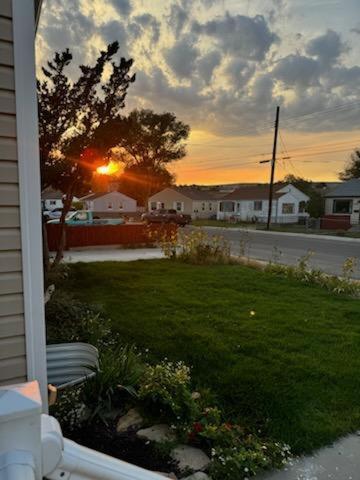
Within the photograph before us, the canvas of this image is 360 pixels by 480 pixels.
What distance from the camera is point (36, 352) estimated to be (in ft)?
5.76

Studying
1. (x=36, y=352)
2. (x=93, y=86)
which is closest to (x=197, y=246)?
(x=93, y=86)

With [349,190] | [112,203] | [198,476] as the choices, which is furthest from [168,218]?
[198,476]

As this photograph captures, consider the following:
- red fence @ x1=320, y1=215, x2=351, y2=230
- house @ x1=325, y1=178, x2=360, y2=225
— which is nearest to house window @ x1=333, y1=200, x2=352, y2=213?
house @ x1=325, y1=178, x2=360, y2=225

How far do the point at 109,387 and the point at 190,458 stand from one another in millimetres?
806

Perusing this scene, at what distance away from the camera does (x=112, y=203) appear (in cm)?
5203

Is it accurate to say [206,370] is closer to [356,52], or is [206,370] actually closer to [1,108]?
[1,108]

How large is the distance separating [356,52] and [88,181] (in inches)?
234

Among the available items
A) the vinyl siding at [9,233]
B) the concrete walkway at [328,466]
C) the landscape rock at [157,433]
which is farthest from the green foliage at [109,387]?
the concrete walkway at [328,466]

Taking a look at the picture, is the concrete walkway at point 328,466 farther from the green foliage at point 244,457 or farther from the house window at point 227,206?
the house window at point 227,206

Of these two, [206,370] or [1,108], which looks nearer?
[1,108]

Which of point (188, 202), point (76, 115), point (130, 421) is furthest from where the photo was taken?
point (188, 202)

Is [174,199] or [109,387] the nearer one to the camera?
[109,387]

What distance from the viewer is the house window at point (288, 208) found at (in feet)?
123

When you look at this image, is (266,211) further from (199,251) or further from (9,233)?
(9,233)
